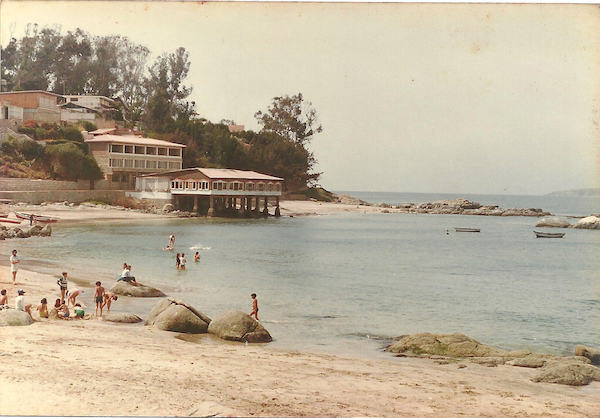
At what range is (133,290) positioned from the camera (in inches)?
655

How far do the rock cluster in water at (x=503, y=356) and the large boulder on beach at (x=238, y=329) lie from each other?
9.92 feet

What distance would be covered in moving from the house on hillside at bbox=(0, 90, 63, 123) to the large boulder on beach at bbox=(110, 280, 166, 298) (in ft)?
36.1

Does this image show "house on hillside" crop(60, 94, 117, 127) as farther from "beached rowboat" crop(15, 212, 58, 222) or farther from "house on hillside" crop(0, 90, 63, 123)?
"beached rowboat" crop(15, 212, 58, 222)

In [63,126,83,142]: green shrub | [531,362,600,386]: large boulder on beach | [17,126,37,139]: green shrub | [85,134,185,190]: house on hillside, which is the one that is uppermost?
[63,126,83,142]: green shrub

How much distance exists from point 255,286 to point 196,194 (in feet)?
58.9

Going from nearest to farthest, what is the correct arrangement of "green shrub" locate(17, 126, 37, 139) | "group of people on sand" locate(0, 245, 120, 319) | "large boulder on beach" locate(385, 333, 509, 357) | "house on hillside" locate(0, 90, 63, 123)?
"group of people on sand" locate(0, 245, 120, 319) → "large boulder on beach" locate(385, 333, 509, 357) → "house on hillside" locate(0, 90, 63, 123) → "green shrub" locate(17, 126, 37, 139)

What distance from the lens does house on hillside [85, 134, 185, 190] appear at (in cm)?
3412

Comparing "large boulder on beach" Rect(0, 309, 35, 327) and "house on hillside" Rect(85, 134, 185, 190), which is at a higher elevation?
"house on hillside" Rect(85, 134, 185, 190)

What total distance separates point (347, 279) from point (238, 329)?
11.4 meters

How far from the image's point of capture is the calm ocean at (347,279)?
16.0 m

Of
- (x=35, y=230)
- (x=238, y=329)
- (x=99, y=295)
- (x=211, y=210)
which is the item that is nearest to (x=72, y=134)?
(x=211, y=210)

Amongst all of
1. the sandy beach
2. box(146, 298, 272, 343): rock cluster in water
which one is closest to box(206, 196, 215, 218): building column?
box(146, 298, 272, 343): rock cluster in water

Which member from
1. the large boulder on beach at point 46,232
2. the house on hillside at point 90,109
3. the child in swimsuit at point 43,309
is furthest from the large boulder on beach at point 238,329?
the house on hillside at point 90,109

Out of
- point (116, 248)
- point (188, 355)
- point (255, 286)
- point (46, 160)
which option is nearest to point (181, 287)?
point (255, 286)
